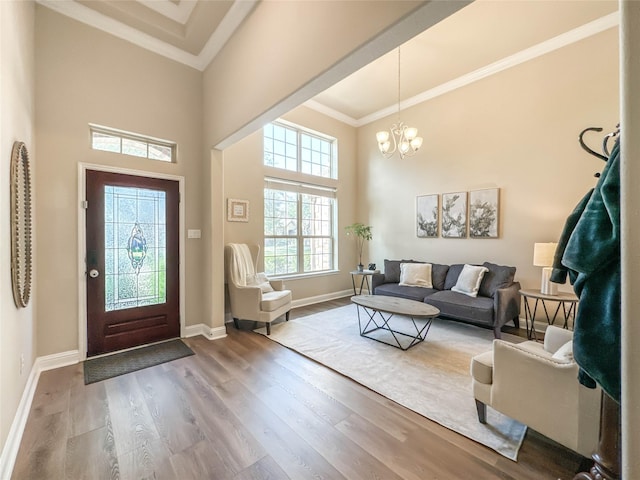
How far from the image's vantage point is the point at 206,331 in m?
3.59

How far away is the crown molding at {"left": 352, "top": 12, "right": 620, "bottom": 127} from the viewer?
329 cm

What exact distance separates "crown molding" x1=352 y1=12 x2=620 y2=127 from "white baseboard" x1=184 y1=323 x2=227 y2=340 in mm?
5049

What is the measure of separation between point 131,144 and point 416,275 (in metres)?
4.44

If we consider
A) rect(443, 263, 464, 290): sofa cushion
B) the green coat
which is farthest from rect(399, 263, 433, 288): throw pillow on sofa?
the green coat

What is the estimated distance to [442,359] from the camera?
2.87m

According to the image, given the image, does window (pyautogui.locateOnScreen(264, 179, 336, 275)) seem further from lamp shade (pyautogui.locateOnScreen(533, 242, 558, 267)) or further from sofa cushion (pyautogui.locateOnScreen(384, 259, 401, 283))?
lamp shade (pyautogui.locateOnScreen(533, 242, 558, 267))

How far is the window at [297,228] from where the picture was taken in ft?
15.9

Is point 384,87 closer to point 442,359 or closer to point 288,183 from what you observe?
point 288,183

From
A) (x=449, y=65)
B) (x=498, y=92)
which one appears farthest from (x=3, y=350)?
(x=498, y=92)

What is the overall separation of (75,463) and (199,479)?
78 centimetres

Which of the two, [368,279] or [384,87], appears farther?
[368,279]

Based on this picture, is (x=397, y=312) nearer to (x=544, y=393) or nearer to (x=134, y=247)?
(x=544, y=393)

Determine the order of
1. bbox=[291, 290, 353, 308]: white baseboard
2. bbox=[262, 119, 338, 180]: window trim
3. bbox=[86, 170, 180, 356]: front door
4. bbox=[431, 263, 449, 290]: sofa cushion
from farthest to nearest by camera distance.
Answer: bbox=[291, 290, 353, 308]: white baseboard
bbox=[262, 119, 338, 180]: window trim
bbox=[431, 263, 449, 290]: sofa cushion
bbox=[86, 170, 180, 356]: front door

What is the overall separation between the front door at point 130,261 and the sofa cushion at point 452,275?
3949 mm
